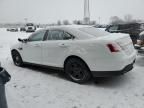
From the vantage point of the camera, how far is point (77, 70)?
194 inches

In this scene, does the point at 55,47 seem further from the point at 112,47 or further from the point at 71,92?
the point at 112,47

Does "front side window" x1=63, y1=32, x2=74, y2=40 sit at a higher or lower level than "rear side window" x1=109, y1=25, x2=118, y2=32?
higher

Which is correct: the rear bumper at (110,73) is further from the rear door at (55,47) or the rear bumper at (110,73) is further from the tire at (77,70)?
the rear door at (55,47)

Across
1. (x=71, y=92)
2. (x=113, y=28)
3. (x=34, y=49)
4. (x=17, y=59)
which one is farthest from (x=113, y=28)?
(x=71, y=92)

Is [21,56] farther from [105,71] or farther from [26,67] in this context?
[105,71]

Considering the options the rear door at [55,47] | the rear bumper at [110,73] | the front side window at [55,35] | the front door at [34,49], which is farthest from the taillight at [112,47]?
the front door at [34,49]

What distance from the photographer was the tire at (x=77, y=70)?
475 cm

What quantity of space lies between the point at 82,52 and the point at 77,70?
0.56m

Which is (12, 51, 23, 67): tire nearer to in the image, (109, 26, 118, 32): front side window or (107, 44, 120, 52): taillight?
(107, 44, 120, 52): taillight

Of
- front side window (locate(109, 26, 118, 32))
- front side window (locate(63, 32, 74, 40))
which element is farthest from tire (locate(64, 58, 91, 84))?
front side window (locate(109, 26, 118, 32))

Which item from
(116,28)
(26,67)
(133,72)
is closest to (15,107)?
(26,67)

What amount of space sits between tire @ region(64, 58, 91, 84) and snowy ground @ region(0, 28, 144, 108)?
0.52 feet

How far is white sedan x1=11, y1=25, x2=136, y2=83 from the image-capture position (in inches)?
171

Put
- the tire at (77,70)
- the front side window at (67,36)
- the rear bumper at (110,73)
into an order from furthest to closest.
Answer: the front side window at (67,36), the tire at (77,70), the rear bumper at (110,73)
